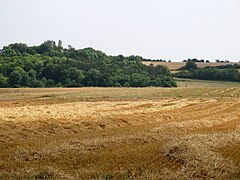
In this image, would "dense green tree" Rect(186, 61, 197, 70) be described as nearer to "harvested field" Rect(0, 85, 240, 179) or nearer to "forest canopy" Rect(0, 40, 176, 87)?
"forest canopy" Rect(0, 40, 176, 87)

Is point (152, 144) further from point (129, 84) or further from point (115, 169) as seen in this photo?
point (129, 84)

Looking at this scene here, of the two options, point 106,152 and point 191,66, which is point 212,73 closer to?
point 191,66

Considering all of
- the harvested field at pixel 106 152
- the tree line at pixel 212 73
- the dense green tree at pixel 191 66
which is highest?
the dense green tree at pixel 191 66

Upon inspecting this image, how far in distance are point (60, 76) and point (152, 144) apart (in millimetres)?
92060

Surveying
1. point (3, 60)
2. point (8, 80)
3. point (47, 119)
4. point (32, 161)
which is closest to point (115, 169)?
point (32, 161)

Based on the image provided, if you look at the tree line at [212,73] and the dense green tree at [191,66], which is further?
the dense green tree at [191,66]

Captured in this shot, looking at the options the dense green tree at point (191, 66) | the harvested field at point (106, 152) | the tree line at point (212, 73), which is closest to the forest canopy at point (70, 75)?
the tree line at point (212, 73)

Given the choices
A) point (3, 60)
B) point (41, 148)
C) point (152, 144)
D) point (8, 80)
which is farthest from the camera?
point (3, 60)

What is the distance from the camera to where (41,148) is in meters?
16.2

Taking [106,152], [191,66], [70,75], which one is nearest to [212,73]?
[191,66]

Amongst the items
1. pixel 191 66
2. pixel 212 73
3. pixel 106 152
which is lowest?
pixel 106 152

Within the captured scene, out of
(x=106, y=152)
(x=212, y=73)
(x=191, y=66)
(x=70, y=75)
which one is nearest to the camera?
(x=106, y=152)

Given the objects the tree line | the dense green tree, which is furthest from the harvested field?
the dense green tree

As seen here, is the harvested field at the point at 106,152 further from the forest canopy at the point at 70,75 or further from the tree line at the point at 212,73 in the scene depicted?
the tree line at the point at 212,73
